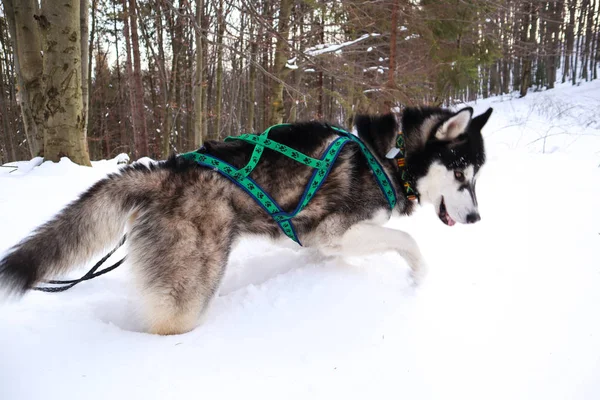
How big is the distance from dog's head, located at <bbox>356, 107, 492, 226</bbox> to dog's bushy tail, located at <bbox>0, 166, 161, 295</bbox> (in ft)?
5.76

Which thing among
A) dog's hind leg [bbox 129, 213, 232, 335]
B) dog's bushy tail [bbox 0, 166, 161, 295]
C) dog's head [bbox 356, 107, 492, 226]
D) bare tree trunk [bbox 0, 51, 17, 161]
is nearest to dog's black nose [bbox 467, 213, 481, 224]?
dog's head [bbox 356, 107, 492, 226]

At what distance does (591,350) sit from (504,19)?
877cm

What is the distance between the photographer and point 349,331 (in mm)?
1886

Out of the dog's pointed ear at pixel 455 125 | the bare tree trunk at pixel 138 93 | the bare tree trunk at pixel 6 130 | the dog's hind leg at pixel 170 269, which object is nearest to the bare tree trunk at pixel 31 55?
the bare tree trunk at pixel 138 93

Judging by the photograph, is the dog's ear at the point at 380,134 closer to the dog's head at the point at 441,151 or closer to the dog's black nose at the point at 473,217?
the dog's head at the point at 441,151

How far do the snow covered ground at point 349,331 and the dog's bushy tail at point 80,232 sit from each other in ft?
0.96

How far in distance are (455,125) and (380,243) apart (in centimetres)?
103

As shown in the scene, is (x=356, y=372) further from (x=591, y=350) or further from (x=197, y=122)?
(x=197, y=122)

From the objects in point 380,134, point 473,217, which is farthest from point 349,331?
point 380,134

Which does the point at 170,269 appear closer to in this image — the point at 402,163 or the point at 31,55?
the point at 402,163

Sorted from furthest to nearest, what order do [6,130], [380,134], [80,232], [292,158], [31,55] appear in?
[6,130], [31,55], [380,134], [292,158], [80,232]

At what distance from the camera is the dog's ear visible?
268 centimetres

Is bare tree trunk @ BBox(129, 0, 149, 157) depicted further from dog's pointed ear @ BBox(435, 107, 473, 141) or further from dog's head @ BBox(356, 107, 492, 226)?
dog's pointed ear @ BBox(435, 107, 473, 141)

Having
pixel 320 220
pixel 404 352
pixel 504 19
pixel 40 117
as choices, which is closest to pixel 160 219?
pixel 320 220
